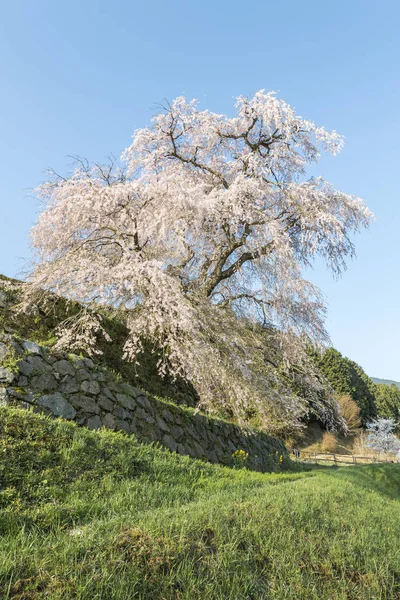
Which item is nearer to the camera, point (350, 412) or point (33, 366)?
point (33, 366)

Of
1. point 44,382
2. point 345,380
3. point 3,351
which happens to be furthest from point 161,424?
point 345,380

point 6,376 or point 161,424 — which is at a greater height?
point 6,376

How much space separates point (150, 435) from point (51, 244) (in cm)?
571

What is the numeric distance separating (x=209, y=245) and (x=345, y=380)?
24.6m

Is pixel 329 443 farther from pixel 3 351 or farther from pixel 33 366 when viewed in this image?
pixel 3 351

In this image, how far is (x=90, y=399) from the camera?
824 centimetres

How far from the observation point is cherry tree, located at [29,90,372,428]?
9266 millimetres

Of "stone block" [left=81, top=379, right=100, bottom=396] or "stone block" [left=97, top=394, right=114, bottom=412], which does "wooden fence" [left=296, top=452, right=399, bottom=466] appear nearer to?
"stone block" [left=97, top=394, right=114, bottom=412]

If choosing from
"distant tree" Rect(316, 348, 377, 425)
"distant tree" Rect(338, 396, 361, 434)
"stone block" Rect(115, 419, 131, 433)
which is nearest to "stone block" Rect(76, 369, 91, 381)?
"stone block" Rect(115, 419, 131, 433)

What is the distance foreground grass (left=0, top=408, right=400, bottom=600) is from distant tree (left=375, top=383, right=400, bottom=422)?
117 ft

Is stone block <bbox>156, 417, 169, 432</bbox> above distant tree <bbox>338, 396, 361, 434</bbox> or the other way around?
the other way around

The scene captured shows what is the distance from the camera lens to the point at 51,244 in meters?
11.0

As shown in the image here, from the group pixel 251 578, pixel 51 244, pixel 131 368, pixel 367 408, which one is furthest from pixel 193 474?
pixel 367 408

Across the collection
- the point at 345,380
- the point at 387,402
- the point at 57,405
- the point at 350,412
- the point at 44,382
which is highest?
the point at 345,380
